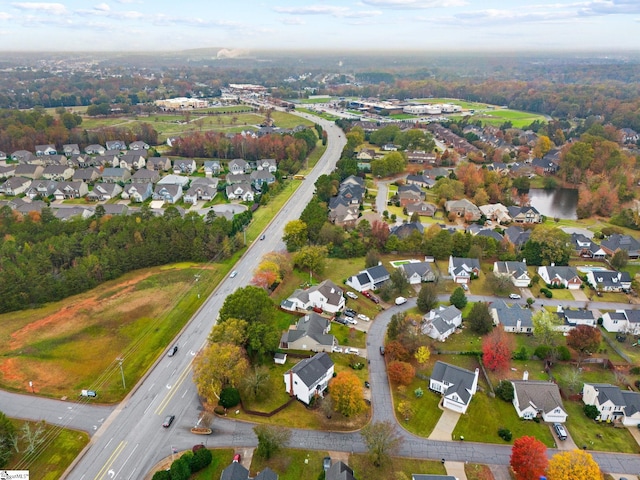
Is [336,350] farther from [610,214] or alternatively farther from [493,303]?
[610,214]

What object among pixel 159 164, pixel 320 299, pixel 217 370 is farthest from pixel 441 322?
pixel 159 164

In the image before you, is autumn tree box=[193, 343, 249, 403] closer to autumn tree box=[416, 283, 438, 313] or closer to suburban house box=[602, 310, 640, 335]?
autumn tree box=[416, 283, 438, 313]

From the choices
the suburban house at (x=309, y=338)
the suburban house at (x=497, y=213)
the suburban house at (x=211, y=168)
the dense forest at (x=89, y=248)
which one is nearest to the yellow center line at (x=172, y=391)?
the suburban house at (x=309, y=338)

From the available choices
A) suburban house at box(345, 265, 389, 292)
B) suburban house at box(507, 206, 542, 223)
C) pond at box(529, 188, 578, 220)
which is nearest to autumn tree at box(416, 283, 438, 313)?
suburban house at box(345, 265, 389, 292)

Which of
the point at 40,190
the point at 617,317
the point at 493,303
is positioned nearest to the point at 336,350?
the point at 493,303

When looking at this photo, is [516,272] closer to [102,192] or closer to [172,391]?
[172,391]

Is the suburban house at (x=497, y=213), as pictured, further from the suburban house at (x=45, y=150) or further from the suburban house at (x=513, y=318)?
the suburban house at (x=45, y=150)
